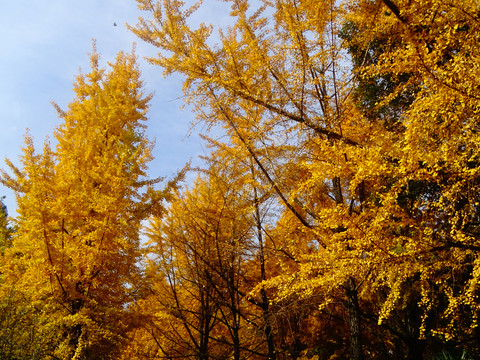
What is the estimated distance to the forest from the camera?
3.33 meters

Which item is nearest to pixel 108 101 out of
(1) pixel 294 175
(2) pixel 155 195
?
(2) pixel 155 195

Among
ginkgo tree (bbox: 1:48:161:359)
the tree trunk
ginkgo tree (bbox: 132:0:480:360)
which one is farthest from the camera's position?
ginkgo tree (bbox: 1:48:161:359)

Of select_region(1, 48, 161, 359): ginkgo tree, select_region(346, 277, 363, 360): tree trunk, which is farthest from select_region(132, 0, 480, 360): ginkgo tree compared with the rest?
select_region(1, 48, 161, 359): ginkgo tree

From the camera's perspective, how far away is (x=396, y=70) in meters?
3.35

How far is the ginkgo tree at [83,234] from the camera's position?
573cm

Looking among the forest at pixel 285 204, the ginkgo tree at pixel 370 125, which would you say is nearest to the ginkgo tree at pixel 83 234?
the forest at pixel 285 204

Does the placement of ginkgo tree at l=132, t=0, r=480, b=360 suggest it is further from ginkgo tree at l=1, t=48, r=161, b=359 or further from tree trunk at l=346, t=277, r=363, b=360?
ginkgo tree at l=1, t=48, r=161, b=359

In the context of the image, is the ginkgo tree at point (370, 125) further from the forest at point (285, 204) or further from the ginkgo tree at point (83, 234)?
the ginkgo tree at point (83, 234)

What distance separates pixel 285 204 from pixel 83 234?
4264 mm

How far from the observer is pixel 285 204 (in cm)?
514

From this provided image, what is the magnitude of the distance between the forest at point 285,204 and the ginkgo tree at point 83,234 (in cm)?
4

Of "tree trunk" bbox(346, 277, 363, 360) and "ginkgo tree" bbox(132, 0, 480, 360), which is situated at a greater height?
"ginkgo tree" bbox(132, 0, 480, 360)

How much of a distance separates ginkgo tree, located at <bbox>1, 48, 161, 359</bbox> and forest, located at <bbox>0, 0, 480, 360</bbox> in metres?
0.04

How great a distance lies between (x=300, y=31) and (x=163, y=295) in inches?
233
